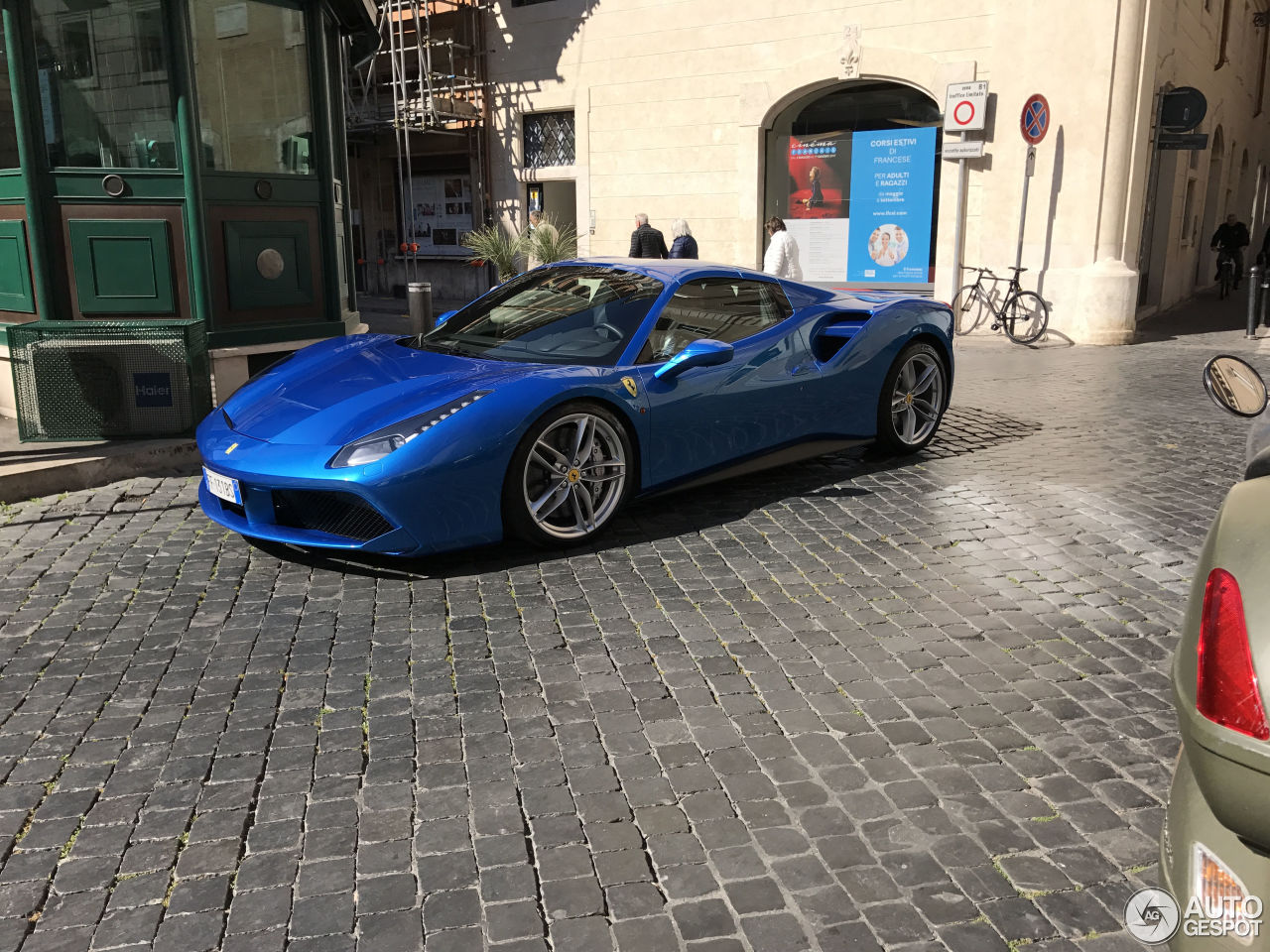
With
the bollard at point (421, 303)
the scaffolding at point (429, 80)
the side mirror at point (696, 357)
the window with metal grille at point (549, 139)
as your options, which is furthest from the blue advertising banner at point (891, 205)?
the side mirror at point (696, 357)

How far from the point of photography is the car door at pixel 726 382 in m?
5.37

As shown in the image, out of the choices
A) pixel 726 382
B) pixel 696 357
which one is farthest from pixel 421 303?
pixel 696 357

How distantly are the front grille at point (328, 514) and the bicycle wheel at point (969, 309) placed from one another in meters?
12.8

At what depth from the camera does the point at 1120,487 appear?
6312 millimetres

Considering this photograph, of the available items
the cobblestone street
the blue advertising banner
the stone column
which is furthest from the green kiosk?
the stone column

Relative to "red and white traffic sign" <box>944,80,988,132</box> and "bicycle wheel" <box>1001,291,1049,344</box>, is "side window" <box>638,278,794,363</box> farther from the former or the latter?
"red and white traffic sign" <box>944,80,988,132</box>

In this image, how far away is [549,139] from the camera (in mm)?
20625

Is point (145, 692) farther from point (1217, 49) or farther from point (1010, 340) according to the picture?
point (1217, 49)

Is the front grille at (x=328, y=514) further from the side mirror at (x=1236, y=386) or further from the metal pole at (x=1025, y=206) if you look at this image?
the metal pole at (x=1025, y=206)

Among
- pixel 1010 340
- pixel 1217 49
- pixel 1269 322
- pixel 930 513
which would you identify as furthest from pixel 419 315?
pixel 1217 49

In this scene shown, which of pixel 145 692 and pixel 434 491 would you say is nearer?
pixel 145 692

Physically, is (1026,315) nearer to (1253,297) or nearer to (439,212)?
(1253,297)

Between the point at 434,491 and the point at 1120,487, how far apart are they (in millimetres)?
4107

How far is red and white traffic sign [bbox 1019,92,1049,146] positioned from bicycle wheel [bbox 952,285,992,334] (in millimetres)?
→ 2261
